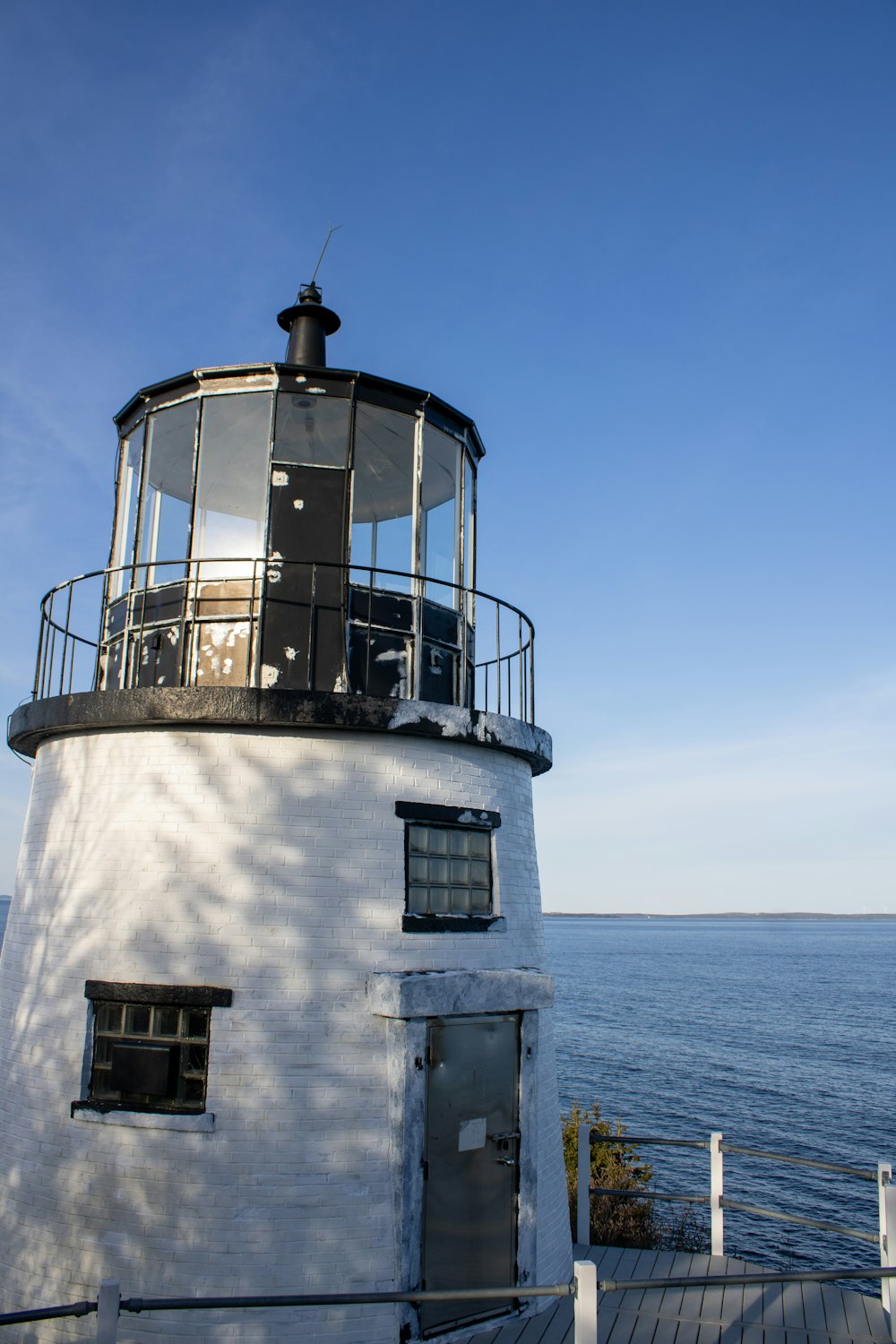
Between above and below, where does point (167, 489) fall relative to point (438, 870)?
above

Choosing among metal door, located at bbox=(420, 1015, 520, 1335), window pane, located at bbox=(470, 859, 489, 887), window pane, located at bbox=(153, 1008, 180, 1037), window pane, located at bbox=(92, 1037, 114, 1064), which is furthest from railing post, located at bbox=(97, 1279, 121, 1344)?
window pane, located at bbox=(470, 859, 489, 887)

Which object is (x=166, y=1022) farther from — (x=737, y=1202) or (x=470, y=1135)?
(x=737, y=1202)

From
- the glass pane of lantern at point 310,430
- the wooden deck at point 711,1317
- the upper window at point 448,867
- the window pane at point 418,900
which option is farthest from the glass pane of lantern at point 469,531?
the wooden deck at point 711,1317

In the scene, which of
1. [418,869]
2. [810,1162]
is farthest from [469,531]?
[810,1162]

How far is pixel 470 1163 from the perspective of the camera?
23.4 ft

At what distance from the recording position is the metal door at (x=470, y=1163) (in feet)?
22.5

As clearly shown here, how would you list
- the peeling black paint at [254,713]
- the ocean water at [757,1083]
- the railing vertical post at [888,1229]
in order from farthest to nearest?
the ocean water at [757,1083] < the peeling black paint at [254,713] < the railing vertical post at [888,1229]

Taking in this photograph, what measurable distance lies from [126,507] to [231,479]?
1.22 m

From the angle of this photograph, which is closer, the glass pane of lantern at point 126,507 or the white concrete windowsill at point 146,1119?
the white concrete windowsill at point 146,1119

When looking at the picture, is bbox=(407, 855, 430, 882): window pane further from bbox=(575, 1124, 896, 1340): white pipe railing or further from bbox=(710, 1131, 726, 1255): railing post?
bbox=(710, 1131, 726, 1255): railing post

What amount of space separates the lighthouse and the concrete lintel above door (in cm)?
2

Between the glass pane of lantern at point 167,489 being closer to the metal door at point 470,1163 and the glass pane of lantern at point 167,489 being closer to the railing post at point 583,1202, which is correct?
the metal door at point 470,1163

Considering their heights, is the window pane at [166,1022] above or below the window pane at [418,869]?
below

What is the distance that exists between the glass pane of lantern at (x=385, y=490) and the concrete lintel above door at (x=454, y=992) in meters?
3.24
